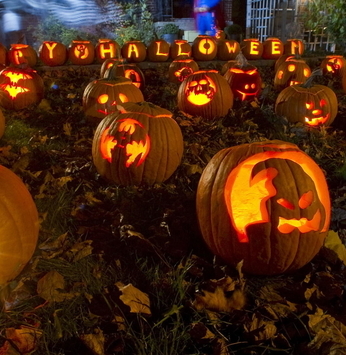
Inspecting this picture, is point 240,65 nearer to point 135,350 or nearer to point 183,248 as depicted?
point 183,248

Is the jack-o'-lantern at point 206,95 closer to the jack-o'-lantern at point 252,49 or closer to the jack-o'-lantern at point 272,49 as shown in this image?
the jack-o'-lantern at point 252,49

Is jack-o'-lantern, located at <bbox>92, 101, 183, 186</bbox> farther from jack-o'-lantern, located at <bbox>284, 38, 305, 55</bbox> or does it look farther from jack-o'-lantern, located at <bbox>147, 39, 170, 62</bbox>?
jack-o'-lantern, located at <bbox>284, 38, 305, 55</bbox>

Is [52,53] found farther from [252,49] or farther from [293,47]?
[293,47]

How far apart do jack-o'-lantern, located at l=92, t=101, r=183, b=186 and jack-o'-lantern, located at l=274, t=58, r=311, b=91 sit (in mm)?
4262

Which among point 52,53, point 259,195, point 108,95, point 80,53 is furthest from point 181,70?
point 259,195

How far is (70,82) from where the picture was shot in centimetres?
782

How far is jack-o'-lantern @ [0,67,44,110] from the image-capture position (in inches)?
211

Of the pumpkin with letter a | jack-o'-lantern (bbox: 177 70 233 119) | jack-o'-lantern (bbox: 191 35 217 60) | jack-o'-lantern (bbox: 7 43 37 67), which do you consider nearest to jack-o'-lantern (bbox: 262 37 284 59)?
jack-o'-lantern (bbox: 191 35 217 60)

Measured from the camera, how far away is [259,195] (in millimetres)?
1961

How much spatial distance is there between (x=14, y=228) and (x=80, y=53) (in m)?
8.57

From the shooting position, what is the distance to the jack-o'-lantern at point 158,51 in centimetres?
1021

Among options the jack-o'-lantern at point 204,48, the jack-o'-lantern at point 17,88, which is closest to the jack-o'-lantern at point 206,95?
the jack-o'-lantern at point 17,88

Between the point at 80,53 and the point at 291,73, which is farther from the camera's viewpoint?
the point at 80,53

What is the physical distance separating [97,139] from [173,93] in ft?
11.6
